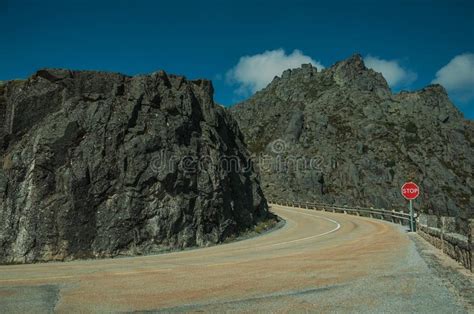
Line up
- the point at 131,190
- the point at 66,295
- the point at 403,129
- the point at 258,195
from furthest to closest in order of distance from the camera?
the point at 403,129 < the point at 258,195 < the point at 131,190 < the point at 66,295

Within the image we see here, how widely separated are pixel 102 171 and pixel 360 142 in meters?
85.3

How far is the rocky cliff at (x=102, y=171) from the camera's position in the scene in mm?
18188

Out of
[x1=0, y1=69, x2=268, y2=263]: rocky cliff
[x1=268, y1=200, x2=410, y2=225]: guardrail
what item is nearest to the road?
[x1=0, y1=69, x2=268, y2=263]: rocky cliff

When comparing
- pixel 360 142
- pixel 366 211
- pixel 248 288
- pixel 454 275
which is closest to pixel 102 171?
pixel 248 288

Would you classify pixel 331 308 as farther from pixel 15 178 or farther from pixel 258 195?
pixel 258 195

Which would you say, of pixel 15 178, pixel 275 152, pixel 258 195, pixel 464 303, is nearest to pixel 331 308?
pixel 464 303

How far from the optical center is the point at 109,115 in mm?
21453

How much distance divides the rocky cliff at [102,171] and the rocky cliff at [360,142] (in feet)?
173

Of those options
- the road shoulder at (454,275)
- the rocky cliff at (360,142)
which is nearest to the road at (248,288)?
the road shoulder at (454,275)

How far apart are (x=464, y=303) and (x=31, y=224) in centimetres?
1696

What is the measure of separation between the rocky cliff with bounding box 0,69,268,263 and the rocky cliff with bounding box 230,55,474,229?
5276 centimetres

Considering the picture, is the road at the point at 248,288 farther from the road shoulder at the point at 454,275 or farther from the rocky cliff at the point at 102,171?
the rocky cliff at the point at 102,171

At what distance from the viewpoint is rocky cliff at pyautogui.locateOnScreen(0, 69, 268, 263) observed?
716 inches

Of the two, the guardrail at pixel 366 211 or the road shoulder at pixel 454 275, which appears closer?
the road shoulder at pixel 454 275
